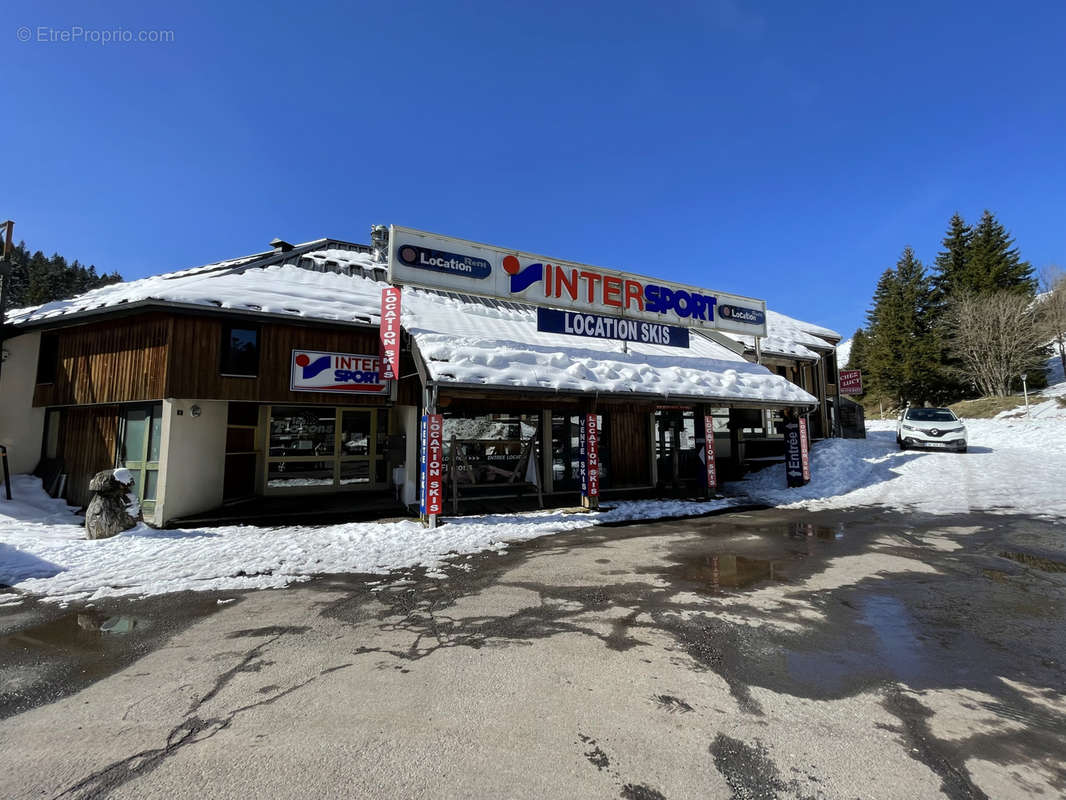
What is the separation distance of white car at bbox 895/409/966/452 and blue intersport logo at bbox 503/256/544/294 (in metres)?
15.3

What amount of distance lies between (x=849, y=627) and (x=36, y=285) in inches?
2589

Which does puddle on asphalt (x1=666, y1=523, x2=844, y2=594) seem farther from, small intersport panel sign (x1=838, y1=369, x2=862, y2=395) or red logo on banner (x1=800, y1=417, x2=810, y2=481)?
small intersport panel sign (x1=838, y1=369, x2=862, y2=395)

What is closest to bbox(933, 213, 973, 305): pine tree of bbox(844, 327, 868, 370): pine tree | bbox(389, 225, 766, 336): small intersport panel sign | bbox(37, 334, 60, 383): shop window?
bbox(844, 327, 868, 370): pine tree

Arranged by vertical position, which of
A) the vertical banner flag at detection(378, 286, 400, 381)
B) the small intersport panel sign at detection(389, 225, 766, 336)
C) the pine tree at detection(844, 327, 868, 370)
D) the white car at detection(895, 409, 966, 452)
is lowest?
the white car at detection(895, 409, 966, 452)

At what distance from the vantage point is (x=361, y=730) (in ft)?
9.47

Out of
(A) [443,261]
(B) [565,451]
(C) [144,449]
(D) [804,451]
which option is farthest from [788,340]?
(C) [144,449]

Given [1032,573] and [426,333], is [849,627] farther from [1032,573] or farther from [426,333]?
[426,333]

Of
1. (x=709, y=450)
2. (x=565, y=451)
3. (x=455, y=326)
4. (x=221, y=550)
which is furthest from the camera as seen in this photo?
(x=565, y=451)

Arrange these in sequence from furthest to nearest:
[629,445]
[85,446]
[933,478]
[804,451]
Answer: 1. [629,445]
2. [804,451]
3. [933,478]
4. [85,446]

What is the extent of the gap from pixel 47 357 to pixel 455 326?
36.2 ft

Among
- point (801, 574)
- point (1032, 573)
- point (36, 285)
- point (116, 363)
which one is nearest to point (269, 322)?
point (116, 363)

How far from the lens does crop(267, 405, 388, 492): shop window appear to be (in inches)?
522

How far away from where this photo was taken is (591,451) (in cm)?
1109

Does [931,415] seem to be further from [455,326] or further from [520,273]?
[455,326]
